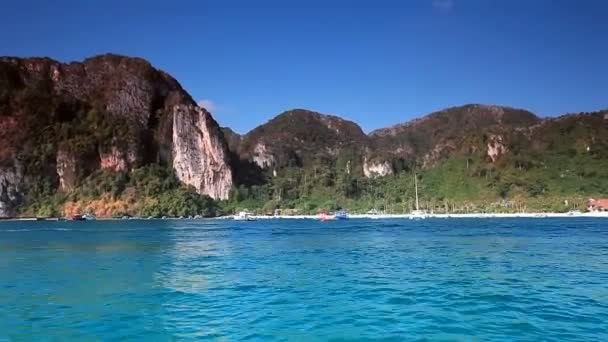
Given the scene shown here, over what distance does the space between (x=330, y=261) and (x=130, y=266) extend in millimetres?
15877

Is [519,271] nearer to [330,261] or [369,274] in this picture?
[369,274]

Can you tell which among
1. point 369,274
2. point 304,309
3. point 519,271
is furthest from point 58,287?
point 519,271

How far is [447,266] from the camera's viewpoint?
39156 mm

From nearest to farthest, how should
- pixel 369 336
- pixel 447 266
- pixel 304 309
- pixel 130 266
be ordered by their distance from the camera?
1. pixel 369 336
2. pixel 304 309
3. pixel 447 266
4. pixel 130 266

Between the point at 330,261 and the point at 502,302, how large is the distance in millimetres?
22594

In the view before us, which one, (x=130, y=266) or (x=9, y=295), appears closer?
(x=9, y=295)

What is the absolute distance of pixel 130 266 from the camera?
144 feet

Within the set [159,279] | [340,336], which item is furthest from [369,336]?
[159,279]

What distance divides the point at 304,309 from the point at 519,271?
18.1 meters

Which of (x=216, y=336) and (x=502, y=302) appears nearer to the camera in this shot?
(x=216, y=336)

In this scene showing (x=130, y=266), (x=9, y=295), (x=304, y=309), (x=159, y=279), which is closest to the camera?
(x=304, y=309)

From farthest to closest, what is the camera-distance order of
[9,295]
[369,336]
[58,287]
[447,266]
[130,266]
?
[130,266]
[447,266]
[58,287]
[9,295]
[369,336]

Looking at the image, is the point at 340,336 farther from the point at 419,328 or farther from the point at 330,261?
A: the point at 330,261

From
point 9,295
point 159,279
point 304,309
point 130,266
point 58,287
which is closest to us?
point 304,309
